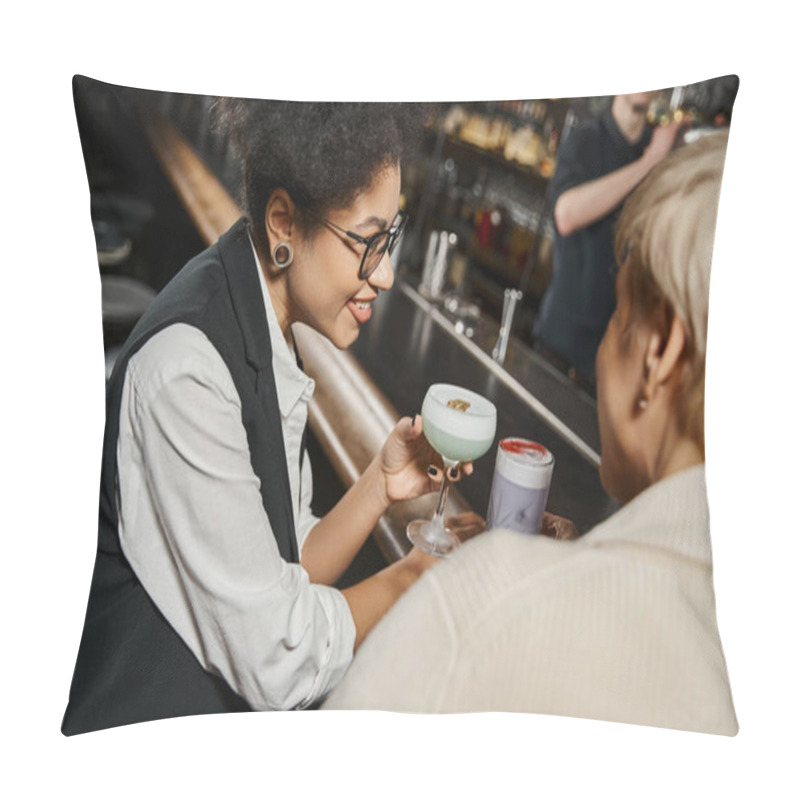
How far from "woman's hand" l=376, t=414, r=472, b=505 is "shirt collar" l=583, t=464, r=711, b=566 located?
22 centimetres

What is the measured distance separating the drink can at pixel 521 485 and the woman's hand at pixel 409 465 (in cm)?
5

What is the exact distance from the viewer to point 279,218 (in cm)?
128

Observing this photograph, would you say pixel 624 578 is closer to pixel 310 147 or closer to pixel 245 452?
pixel 245 452

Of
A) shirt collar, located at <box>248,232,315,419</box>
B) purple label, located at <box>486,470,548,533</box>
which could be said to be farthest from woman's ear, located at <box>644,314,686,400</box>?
shirt collar, located at <box>248,232,315,419</box>

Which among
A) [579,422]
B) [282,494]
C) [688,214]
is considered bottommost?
[282,494]

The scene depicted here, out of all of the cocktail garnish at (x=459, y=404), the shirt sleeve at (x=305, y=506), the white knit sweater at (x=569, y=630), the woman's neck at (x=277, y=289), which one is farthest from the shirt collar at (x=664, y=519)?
the woman's neck at (x=277, y=289)

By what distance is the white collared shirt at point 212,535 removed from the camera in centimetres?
125

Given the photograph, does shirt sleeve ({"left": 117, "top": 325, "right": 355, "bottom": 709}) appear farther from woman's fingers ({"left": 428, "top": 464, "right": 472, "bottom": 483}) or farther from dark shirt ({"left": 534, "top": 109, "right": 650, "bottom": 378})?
dark shirt ({"left": 534, "top": 109, "right": 650, "bottom": 378})

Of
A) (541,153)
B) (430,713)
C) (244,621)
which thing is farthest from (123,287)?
(430,713)

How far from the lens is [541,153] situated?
1346mm

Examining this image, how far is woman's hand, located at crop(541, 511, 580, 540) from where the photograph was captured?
4.33 ft

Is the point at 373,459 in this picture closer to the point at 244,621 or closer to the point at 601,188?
the point at 244,621

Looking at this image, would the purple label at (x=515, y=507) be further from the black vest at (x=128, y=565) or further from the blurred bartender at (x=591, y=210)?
the black vest at (x=128, y=565)

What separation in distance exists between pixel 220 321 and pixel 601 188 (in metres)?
0.56
